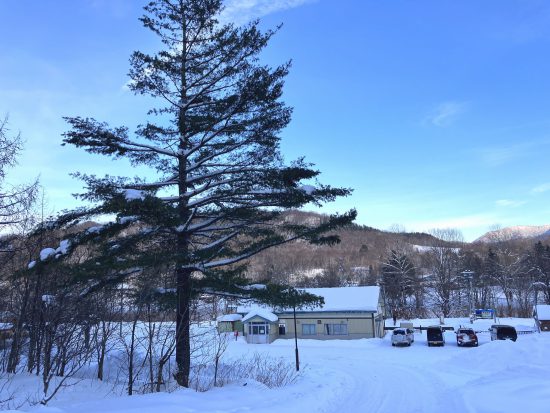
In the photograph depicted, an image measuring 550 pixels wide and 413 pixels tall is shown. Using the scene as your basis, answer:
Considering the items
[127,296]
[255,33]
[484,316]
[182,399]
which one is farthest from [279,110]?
[484,316]

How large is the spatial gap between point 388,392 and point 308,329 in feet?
103

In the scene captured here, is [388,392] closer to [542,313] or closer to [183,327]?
[183,327]

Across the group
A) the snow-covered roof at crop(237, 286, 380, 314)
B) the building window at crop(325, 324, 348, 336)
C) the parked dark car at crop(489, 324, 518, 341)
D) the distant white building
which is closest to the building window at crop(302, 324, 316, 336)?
the distant white building

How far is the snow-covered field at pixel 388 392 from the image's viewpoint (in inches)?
334

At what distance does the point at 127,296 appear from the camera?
11602mm

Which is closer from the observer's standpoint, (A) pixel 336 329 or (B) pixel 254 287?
(B) pixel 254 287

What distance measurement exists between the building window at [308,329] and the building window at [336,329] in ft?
5.18

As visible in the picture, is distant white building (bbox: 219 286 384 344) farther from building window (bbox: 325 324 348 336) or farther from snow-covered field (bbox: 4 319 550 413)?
snow-covered field (bbox: 4 319 550 413)

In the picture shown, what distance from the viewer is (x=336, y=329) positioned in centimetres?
4409

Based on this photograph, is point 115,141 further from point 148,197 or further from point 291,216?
point 291,216

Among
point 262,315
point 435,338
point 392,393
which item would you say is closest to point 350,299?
point 262,315

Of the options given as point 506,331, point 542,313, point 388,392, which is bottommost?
point 506,331

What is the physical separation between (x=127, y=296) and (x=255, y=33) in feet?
31.1

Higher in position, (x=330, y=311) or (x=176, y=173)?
(x=176, y=173)
